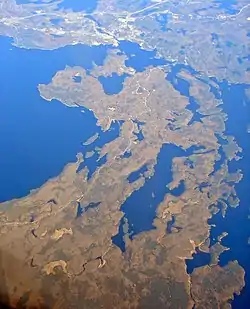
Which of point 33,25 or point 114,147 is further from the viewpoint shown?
point 33,25

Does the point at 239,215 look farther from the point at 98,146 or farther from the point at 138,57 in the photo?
the point at 138,57

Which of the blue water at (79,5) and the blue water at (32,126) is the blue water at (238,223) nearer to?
the blue water at (32,126)

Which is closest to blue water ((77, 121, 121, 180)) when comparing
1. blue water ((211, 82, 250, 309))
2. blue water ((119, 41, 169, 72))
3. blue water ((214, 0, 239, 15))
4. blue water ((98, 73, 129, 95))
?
blue water ((98, 73, 129, 95))

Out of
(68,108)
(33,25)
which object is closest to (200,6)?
(33,25)

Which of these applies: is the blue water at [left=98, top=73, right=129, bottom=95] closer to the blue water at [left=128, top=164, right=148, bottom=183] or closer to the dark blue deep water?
the blue water at [left=128, top=164, right=148, bottom=183]

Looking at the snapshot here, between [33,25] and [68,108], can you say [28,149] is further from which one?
[33,25]
